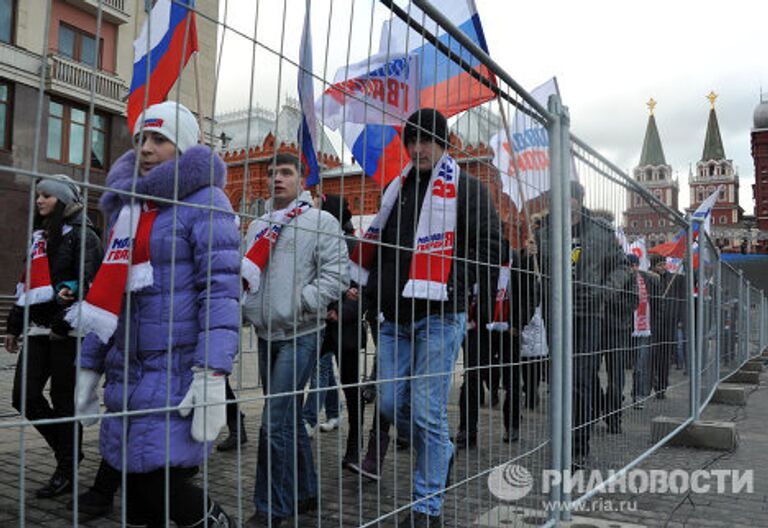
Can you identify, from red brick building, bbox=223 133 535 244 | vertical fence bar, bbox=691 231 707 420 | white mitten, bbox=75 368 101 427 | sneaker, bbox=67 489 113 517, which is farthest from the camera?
vertical fence bar, bbox=691 231 707 420

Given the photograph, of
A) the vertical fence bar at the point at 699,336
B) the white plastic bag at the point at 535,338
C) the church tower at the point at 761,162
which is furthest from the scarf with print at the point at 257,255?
the church tower at the point at 761,162

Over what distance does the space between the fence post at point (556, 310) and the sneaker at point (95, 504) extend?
2.26 metres

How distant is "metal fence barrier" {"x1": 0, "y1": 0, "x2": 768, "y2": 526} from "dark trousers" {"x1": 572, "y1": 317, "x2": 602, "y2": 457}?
0.06 feet

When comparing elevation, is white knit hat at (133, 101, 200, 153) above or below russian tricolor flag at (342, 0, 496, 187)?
below

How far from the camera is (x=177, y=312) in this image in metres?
2.20

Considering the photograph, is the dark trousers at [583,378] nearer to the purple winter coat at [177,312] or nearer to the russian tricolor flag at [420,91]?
the russian tricolor flag at [420,91]

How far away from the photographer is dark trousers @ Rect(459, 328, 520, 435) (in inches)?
119

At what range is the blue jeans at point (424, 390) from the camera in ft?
8.61

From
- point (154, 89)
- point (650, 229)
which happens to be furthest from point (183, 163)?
point (650, 229)

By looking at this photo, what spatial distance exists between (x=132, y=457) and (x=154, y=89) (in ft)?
3.51

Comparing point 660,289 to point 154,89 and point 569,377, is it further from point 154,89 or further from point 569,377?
point 154,89

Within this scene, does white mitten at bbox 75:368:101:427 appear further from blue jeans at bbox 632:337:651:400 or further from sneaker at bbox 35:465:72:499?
blue jeans at bbox 632:337:651:400

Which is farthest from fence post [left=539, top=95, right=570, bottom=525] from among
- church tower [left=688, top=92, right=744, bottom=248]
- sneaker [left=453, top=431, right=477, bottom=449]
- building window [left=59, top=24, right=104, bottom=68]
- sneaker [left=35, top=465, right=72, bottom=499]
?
church tower [left=688, top=92, right=744, bottom=248]

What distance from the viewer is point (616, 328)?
14.4ft
